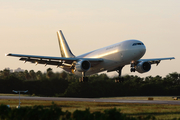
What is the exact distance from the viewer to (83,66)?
53.2m

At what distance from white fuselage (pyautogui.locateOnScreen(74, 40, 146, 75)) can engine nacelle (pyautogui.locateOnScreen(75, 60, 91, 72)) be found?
2.19 m

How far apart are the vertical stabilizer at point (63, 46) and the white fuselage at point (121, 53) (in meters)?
17.8

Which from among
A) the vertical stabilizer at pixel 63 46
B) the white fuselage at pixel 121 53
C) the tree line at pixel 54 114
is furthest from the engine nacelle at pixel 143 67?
the tree line at pixel 54 114

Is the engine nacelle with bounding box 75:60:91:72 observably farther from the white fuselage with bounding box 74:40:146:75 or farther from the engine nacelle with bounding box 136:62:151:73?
the engine nacelle with bounding box 136:62:151:73

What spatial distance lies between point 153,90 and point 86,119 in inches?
3176

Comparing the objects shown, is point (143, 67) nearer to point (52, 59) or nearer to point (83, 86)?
point (52, 59)

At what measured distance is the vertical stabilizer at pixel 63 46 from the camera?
70.4 m

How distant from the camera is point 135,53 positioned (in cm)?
4731

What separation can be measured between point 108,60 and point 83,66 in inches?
202

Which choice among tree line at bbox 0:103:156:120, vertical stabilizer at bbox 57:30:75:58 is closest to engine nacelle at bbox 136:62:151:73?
vertical stabilizer at bbox 57:30:75:58

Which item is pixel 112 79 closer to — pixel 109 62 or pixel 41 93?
pixel 41 93

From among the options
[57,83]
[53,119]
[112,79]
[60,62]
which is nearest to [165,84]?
[112,79]

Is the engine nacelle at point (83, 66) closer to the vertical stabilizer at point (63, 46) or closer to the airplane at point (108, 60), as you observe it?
the airplane at point (108, 60)

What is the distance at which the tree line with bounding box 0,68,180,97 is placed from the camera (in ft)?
282
